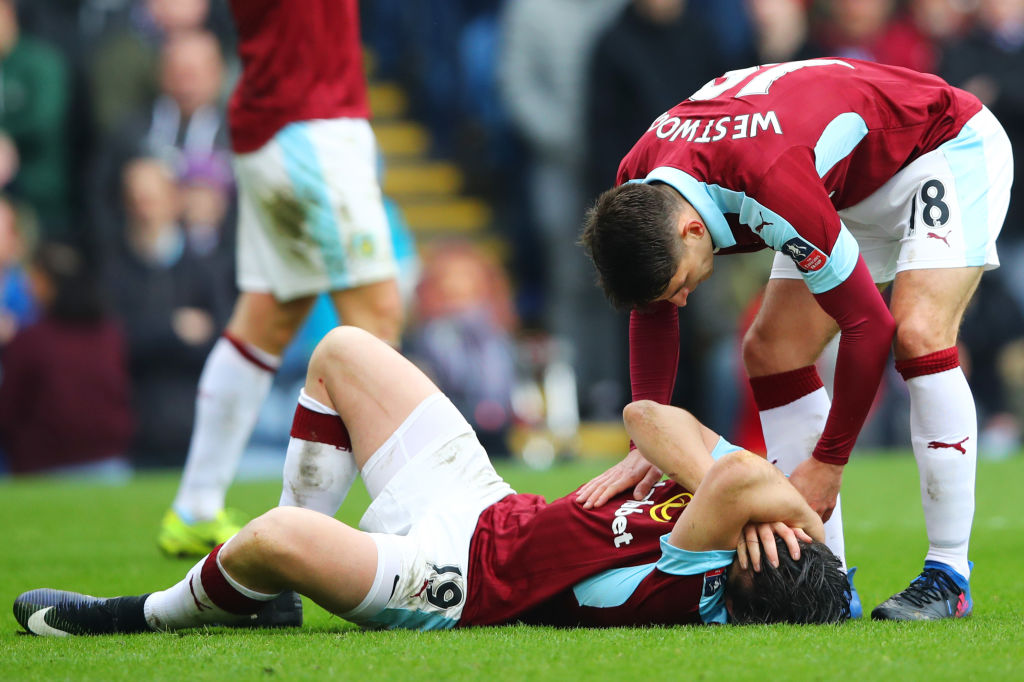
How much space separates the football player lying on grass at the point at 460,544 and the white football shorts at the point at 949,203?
884 millimetres

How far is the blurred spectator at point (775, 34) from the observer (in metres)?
11.1

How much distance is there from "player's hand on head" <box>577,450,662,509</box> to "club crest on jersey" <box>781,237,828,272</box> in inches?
27.8

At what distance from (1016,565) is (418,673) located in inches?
111

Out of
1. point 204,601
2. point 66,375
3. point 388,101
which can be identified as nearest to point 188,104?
point 66,375

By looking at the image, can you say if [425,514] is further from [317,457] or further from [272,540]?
[272,540]

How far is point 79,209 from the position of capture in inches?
448

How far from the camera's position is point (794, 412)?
4.49 metres

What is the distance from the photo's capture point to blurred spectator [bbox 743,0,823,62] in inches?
435

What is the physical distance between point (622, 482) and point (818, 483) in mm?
533

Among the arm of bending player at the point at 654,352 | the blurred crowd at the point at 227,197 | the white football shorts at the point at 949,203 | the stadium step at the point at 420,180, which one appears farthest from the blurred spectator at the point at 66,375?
the white football shorts at the point at 949,203

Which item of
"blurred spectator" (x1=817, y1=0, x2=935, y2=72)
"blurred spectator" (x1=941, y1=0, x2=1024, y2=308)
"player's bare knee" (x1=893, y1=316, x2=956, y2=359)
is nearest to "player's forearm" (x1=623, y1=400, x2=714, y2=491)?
"player's bare knee" (x1=893, y1=316, x2=956, y2=359)

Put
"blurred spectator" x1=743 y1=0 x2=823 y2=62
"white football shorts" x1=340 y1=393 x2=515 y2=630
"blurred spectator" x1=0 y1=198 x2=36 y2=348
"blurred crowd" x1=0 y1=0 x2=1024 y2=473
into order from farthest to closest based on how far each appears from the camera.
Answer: "blurred spectator" x1=743 y1=0 x2=823 y2=62 → "blurred spectator" x1=0 y1=198 x2=36 y2=348 → "blurred crowd" x1=0 y1=0 x2=1024 y2=473 → "white football shorts" x1=340 y1=393 x2=515 y2=630

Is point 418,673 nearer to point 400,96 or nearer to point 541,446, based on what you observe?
point 541,446

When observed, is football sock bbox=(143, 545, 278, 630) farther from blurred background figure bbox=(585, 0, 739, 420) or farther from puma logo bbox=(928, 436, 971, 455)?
blurred background figure bbox=(585, 0, 739, 420)
